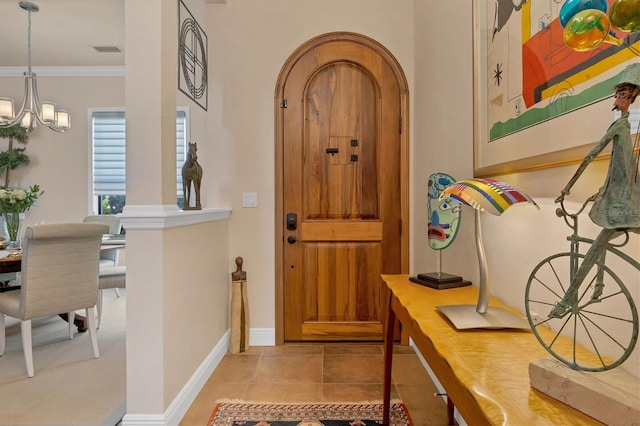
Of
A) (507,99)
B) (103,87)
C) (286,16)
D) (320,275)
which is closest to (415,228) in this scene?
(320,275)

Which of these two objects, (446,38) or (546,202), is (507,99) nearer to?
(546,202)

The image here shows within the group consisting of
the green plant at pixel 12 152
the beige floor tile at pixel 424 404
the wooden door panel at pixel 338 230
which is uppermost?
the green plant at pixel 12 152

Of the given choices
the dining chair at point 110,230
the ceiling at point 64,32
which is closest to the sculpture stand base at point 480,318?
the dining chair at point 110,230

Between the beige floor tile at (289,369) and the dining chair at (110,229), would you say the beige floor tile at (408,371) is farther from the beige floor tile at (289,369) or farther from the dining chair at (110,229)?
the dining chair at (110,229)

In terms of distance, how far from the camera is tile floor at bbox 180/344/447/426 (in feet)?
6.70

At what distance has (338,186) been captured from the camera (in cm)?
289

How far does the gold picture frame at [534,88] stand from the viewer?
2.99 feet

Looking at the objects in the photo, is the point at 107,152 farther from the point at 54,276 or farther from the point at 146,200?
the point at 146,200

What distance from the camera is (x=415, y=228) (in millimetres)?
2846

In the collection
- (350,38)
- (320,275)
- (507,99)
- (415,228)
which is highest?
(350,38)

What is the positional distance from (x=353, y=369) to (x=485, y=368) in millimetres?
1782

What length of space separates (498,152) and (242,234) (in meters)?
2.04

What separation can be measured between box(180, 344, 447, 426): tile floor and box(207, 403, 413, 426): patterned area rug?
6cm

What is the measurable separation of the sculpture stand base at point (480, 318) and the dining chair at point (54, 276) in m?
2.48
